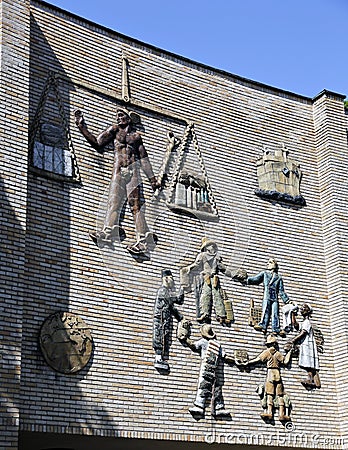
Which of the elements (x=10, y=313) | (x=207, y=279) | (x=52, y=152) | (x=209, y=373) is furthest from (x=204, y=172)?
(x=10, y=313)

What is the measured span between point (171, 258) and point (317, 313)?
251 cm

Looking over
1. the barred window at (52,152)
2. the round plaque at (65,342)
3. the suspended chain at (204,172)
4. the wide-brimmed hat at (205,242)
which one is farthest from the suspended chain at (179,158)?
the round plaque at (65,342)

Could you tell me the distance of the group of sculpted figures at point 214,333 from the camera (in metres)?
9.93

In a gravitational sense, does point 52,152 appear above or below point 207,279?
above

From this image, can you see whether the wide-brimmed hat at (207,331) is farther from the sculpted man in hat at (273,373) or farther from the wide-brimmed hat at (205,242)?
the wide-brimmed hat at (205,242)

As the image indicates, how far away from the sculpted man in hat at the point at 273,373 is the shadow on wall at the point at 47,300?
240 cm

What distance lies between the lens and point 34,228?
9195mm

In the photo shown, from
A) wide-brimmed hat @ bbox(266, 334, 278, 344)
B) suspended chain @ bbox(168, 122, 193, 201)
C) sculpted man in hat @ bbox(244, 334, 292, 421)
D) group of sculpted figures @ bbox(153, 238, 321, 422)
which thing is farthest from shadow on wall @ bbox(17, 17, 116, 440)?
wide-brimmed hat @ bbox(266, 334, 278, 344)

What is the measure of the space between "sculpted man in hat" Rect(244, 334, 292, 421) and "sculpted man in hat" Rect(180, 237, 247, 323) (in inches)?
28.9

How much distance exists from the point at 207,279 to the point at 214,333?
0.72m

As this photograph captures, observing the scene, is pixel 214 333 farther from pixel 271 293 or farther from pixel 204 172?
pixel 204 172

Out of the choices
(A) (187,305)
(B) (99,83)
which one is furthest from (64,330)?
(B) (99,83)

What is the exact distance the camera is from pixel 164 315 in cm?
995

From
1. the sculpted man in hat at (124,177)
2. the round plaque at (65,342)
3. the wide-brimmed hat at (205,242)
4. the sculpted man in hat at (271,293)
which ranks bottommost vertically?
the round plaque at (65,342)
